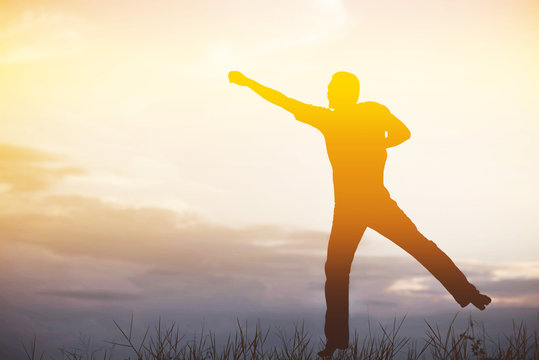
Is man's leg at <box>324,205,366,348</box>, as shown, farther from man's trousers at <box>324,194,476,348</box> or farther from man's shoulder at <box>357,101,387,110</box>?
man's shoulder at <box>357,101,387,110</box>

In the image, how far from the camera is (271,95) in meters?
7.07

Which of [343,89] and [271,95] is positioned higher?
[343,89]

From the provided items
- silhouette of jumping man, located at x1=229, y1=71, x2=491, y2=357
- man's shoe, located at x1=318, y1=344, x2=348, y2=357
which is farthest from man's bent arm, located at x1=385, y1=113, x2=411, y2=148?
man's shoe, located at x1=318, y1=344, x2=348, y2=357

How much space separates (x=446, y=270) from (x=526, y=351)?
1401 millimetres

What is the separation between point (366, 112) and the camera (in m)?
7.14

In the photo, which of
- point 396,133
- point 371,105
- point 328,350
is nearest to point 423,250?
point 396,133

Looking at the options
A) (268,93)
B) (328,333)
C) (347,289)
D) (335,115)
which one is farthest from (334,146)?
(328,333)

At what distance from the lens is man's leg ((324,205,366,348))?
6879 mm

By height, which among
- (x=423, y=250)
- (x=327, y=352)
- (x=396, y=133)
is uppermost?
(x=396, y=133)

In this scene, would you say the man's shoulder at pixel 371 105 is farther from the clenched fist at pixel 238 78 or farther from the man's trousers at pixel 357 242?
the clenched fist at pixel 238 78

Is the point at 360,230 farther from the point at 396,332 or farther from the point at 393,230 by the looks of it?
the point at 396,332

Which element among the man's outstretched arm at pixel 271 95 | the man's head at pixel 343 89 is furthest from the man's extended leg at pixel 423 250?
the man's outstretched arm at pixel 271 95

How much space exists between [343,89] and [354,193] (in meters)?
1.36

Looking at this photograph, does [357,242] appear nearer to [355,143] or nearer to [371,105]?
[355,143]
